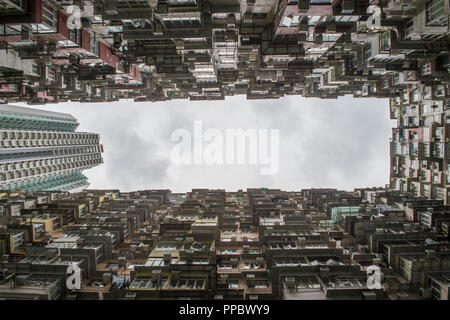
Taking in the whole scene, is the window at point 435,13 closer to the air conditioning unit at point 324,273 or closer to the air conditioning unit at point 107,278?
the air conditioning unit at point 324,273

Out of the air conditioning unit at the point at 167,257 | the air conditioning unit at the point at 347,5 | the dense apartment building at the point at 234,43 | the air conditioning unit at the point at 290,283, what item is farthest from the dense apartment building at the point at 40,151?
the air conditioning unit at the point at 347,5

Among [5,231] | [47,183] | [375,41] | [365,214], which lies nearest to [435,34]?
[375,41]

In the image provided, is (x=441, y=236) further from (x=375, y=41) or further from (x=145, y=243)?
(x=145, y=243)

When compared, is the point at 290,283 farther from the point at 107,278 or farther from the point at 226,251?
the point at 107,278

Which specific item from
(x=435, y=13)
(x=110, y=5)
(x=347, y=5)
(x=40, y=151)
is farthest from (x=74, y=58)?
(x=40, y=151)

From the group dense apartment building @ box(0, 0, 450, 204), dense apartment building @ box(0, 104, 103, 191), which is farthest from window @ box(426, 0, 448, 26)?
dense apartment building @ box(0, 104, 103, 191)
